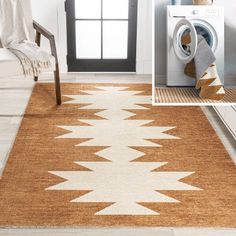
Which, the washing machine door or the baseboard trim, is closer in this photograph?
the washing machine door

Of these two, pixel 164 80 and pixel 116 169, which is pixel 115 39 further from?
pixel 116 169

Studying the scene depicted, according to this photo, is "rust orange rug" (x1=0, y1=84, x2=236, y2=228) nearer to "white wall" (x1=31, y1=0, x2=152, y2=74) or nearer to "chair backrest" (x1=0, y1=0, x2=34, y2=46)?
"chair backrest" (x1=0, y1=0, x2=34, y2=46)

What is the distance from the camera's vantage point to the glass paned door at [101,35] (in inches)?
169

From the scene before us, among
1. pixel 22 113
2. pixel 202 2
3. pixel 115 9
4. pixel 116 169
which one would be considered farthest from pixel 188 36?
pixel 116 169

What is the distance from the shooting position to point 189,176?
2615mm

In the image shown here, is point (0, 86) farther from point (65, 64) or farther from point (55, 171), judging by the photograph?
point (55, 171)

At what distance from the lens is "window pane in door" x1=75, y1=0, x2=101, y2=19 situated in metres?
4.30

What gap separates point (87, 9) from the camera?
432 cm

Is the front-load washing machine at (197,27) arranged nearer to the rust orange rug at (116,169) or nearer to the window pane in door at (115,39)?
the rust orange rug at (116,169)

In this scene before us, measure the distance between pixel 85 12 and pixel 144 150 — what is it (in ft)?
5.79

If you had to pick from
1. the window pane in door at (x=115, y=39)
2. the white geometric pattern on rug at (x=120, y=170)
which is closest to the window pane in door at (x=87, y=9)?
the window pane in door at (x=115, y=39)

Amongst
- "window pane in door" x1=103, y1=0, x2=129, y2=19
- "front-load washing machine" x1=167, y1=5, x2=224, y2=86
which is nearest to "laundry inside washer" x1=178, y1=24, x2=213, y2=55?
"front-load washing machine" x1=167, y1=5, x2=224, y2=86

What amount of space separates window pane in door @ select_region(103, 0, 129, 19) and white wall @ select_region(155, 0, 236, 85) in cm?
33

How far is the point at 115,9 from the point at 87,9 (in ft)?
0.72
